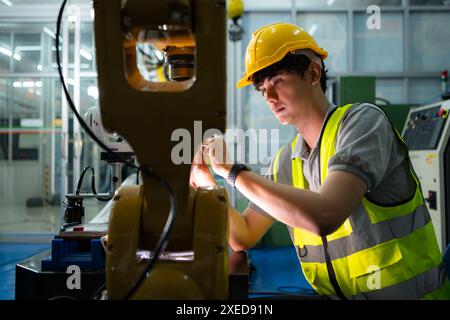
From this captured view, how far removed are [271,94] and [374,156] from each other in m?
0.37

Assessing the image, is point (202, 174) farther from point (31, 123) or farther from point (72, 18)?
point (31, 123)

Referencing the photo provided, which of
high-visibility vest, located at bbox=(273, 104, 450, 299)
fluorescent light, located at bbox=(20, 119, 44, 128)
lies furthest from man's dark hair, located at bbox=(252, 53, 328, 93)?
fluorescent light, located at bbox=(20, 119, 44, 128)

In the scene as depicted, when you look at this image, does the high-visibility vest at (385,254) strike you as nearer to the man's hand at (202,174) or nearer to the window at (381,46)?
the man's hand at (202,174)

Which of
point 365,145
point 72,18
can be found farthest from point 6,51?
point 365,145

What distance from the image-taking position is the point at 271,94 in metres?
1.10

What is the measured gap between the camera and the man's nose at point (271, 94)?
1098 mm

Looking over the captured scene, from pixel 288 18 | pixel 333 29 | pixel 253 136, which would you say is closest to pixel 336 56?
pixel 333 29

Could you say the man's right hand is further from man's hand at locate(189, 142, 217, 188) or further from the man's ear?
the man's ear

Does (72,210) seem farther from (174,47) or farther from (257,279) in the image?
(257,279)

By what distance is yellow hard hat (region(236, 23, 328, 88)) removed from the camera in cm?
107

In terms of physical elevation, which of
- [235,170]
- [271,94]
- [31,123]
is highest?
[31,123]
